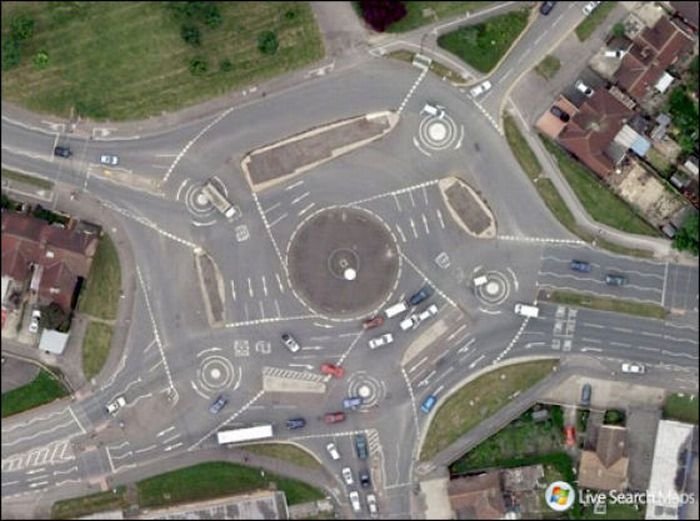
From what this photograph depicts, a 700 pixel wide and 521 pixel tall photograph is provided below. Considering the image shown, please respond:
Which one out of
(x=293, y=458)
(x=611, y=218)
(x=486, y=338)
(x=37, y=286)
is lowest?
(x=293, y=458)

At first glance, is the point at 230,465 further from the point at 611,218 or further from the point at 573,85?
the point at 573,85

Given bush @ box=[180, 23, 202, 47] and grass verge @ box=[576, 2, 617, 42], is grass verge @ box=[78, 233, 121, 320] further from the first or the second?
grass verge @ box=[576, 2, 617, 42]

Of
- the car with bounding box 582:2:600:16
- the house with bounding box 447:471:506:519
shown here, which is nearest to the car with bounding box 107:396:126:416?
the house with bounding box 447:471:506:519

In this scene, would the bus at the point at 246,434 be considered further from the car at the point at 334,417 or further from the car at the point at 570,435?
the car at the point at 570,435

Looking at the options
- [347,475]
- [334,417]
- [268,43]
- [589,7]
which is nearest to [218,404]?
[334,417]

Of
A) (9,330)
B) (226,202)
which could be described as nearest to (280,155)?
(226,202)

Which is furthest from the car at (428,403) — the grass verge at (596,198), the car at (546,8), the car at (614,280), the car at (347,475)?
the car at (546,8)
